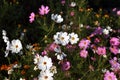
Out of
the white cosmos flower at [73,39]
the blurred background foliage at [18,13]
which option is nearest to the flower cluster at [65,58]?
the white cosmos flower at [73,39]

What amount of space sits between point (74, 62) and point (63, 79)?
1.18 feet

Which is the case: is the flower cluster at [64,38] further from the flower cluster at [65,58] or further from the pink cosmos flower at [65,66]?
the pink cosmos flower at [65,66]

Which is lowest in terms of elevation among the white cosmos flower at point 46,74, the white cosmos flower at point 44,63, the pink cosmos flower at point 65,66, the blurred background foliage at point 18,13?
the white cosmos flower at point 46,74

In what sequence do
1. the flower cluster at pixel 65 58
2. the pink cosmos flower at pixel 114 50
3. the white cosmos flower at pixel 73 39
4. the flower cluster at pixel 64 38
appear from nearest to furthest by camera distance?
1. the flower cluster at pixel 65 58
2. the flower cluster at pixel 64 38
3. the white cosmos flower at pixel 73 39
4. the pink cosmos flower at pixel 114 50

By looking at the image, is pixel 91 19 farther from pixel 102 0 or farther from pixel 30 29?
pixel 102 0

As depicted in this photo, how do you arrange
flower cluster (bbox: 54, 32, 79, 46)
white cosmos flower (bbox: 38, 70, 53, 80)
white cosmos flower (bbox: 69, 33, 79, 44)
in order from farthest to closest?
1. white cosmos flower (bbox: 69, 33, 79, 44)
2. flower cluster (bbox: 54, 32, 79, 46)
3. white cosmos flower (bbox: 38, 70, 53, 80)

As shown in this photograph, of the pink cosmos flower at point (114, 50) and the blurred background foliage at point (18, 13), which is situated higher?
the blurred background foliage at point (18, 13)

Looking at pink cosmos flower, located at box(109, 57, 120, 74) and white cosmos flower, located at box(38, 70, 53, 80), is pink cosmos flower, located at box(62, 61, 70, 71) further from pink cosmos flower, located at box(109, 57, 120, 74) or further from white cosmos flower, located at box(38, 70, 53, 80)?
pink cosmos flower, located at box(109, 57, 120, 74)

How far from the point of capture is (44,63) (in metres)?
2.95

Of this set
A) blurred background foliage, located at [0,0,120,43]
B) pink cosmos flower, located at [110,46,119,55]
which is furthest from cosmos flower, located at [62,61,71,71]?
blurred background foliage, located at [0,0,120,43]

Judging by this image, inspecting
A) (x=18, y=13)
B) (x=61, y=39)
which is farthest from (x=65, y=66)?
(x=18, y=13)

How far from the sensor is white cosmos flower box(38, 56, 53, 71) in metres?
2.95

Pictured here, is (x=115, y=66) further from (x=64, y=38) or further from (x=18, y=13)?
(x=18, y=13)

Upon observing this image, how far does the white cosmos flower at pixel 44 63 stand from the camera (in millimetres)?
2951
